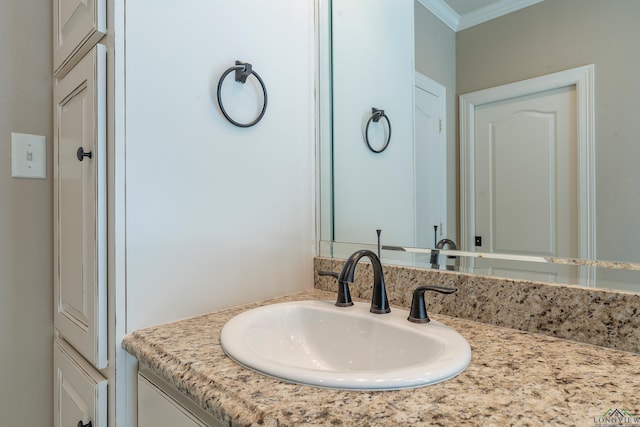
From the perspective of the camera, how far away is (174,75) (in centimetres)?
87

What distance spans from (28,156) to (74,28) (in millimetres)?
392

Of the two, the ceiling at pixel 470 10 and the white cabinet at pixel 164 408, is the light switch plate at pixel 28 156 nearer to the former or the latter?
the white cabinet at pixel 164 408

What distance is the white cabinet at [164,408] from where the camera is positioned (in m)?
0.60

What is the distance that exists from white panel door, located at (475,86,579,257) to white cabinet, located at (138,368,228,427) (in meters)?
0.71

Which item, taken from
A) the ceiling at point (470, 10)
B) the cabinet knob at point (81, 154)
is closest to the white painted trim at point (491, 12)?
the ceiling at point (470, 10)

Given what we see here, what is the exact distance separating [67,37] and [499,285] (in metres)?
1.25

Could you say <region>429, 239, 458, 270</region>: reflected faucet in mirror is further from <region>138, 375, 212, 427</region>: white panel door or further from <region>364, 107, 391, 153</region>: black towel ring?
<region>138, 375, 212, 427</region>: white panel door

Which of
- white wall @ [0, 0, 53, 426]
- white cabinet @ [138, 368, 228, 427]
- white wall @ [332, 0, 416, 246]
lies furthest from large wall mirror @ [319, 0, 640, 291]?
white wall @ [0, 0, 53, 426]

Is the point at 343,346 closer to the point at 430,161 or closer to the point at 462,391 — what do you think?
the point at 462,391

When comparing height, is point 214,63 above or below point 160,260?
above

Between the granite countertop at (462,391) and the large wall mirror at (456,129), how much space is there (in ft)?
0.64

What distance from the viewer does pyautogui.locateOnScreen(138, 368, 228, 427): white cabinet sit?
1.98 feet

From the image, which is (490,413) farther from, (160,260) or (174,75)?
(174,75)

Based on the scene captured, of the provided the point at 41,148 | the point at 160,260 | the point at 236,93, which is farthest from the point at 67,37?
the point at 160,260
